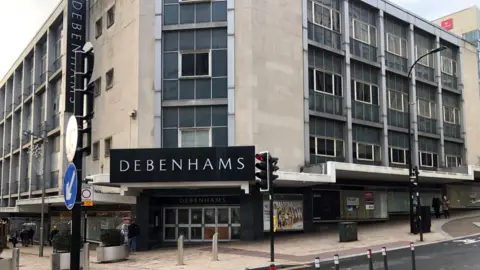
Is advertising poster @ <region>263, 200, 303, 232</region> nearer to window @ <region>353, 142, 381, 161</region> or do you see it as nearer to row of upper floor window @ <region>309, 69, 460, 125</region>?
window @ <region>353, 142, 381, 161</region>

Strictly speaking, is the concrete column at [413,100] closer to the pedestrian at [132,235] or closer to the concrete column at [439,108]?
the concrete column at [439,108]

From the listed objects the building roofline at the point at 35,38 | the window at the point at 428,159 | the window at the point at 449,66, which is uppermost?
the building roofline at the point at 35,38

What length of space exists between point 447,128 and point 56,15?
1347 inches

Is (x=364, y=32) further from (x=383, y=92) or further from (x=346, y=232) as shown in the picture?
(x=346, y=232)

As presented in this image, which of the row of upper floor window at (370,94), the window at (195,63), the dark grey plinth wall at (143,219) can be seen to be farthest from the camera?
the row of upper floor window at (370,94)

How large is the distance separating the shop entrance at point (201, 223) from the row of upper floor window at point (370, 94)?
953cm

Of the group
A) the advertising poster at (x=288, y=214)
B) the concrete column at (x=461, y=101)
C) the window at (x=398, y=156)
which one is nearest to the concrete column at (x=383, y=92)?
the window at (x=398, y=156)

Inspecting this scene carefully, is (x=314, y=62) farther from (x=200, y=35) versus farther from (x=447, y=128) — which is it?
(x=447, y=128)

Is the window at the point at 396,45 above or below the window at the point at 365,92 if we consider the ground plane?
above

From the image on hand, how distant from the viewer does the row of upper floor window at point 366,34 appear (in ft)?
103

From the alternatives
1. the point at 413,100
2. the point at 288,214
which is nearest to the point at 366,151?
the point at 413,100

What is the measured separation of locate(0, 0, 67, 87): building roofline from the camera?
39844 mm

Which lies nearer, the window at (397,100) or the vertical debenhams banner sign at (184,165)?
the vertical debenhams banner sign at (184,165)

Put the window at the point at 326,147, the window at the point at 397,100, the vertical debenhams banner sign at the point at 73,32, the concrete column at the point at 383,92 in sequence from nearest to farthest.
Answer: the window at the point at 326,147
the vertical debenhams banner sign at the point at 73,32
the concrete column at the point at 383,92
the window at the point at 397,100
